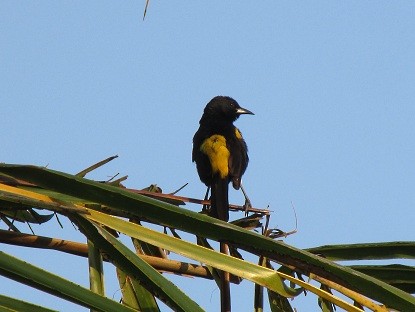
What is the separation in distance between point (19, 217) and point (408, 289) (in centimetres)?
147

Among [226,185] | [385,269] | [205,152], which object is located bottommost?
[385,269]

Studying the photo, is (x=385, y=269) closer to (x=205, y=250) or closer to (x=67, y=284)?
(x=205, y=250)

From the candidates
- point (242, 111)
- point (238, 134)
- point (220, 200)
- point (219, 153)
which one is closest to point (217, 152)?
point (219, 153)

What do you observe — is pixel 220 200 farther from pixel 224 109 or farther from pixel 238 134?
pixel 224 109

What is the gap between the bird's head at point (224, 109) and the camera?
9.27 metres

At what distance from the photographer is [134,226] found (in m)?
2.76

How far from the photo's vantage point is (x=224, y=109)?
930cm

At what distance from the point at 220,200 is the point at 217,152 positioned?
1.42 metres

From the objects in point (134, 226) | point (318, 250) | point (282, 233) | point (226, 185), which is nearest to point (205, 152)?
point (226, 185)

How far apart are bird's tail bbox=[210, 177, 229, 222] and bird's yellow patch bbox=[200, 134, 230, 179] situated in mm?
168

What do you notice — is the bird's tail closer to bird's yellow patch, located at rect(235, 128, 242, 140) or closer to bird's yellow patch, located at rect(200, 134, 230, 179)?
bird's yellow patch, located at rect(200, 134, 230, 179)

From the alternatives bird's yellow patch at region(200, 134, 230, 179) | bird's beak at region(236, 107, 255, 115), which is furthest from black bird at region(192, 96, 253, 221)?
bird's beak at region(236, 107, 255, 115)

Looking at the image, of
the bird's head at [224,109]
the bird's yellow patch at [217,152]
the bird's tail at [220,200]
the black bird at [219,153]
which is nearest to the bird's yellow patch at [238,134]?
the black bird at [219,153]

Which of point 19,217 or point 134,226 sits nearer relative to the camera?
point 134,226
